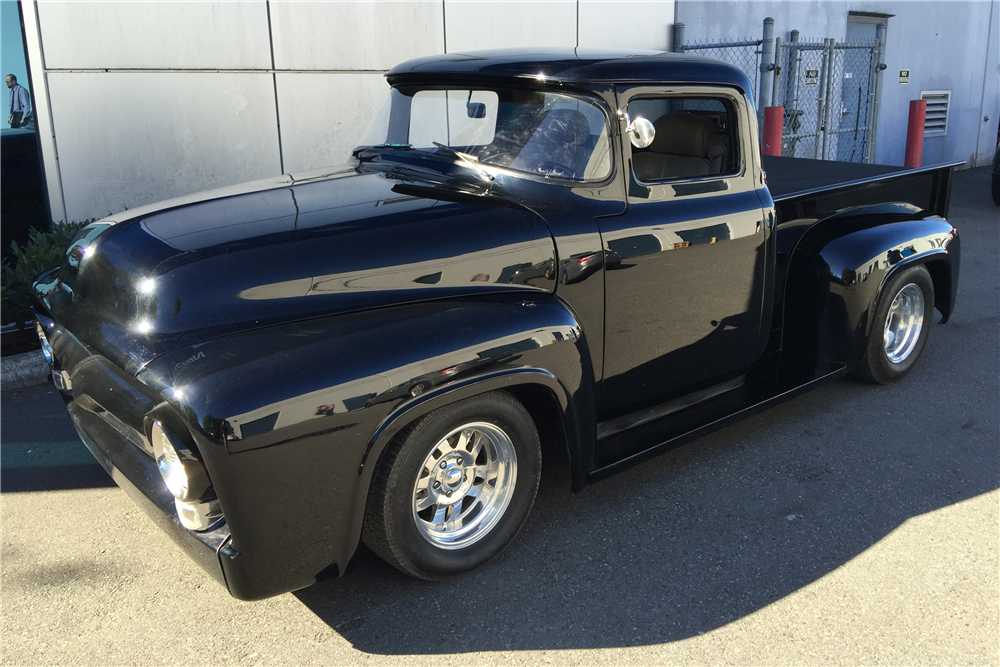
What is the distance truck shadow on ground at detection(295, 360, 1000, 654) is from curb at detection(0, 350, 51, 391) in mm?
2936

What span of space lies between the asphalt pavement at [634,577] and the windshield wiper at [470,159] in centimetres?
137

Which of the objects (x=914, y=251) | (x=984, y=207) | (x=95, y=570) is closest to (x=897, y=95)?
(x=984, y=207)

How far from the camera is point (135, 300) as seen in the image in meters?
2.62

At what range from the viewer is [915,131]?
39.7 ft

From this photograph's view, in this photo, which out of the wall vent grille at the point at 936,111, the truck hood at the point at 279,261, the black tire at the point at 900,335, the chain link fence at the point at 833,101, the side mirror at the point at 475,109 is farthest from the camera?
the wall vent grille at the point at 936,111

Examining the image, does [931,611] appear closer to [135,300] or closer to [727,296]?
[727,296]

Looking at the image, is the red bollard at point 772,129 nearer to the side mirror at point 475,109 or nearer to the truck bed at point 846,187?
the truck bed at point 846,187

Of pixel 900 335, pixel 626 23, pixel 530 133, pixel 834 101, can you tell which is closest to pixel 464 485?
pixel 530 133

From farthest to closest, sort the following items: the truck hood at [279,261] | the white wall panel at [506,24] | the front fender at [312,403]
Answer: the white wall panel at [506,24]
the truck hood at [279,261]
the front fender at [312,403]

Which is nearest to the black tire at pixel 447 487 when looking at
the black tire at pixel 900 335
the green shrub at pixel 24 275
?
the black tire at pixel 900 335

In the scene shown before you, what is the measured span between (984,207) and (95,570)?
35.9ft

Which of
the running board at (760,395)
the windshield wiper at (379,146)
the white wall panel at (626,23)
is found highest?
the white wall panel at (626,23)

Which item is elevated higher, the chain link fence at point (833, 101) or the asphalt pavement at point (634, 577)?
the chain link fence at point (833, 101)

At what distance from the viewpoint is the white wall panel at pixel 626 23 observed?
30.2 ft
